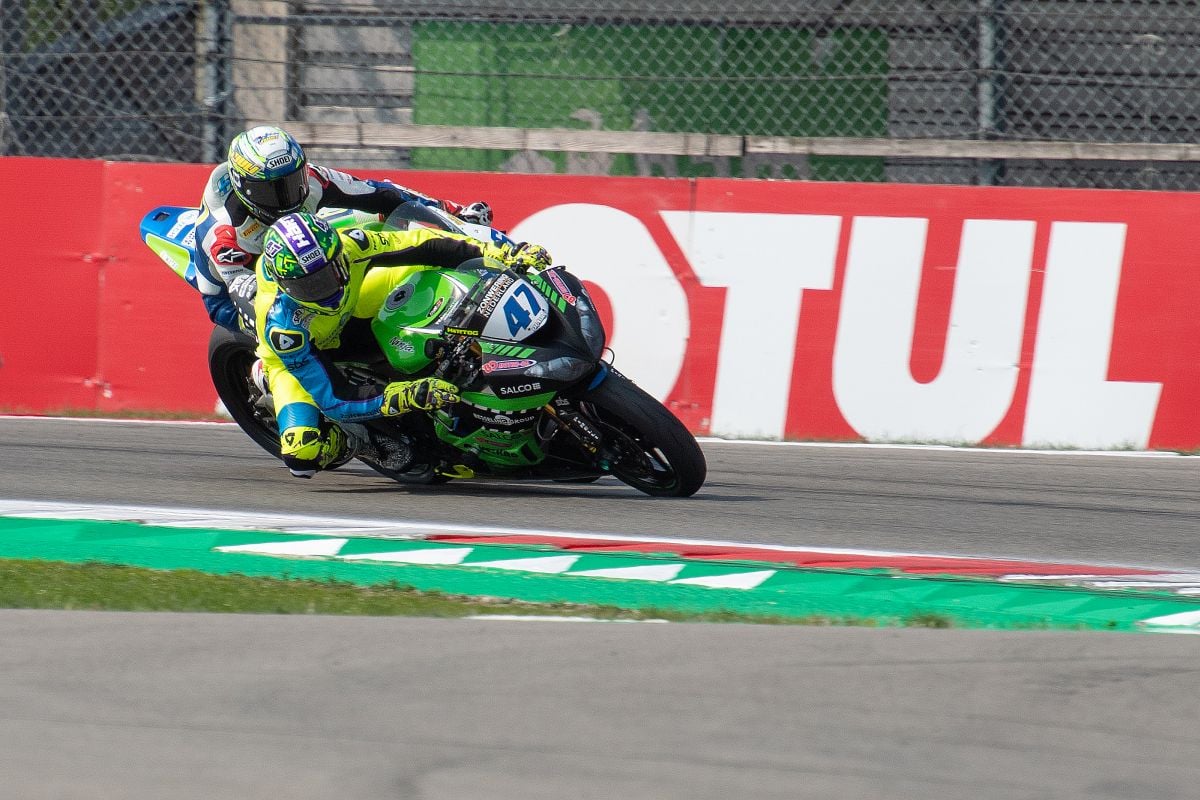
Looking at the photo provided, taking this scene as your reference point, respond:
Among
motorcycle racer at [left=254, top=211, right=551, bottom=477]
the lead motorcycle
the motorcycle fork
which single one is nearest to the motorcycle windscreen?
the lead motorcycle

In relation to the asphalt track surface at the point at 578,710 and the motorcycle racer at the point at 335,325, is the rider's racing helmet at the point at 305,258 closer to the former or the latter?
the motorcycle racer at the point at 335,325

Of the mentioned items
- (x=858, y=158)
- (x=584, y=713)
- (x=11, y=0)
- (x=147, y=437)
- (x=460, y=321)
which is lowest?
(x=147, y=437)

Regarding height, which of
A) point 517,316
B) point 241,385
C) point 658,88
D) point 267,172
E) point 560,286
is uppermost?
point 658,88

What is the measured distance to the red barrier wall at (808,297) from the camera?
8.67 metres

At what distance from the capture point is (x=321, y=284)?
6488mm

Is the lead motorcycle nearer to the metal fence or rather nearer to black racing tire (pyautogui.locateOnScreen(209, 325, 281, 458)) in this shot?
black racing tire (pyautogui.locateOnScreen(209, 325, 281, 458))

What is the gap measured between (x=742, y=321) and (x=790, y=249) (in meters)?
0.50

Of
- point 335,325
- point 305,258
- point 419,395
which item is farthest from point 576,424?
point 305,258

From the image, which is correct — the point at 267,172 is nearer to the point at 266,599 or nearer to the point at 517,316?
the point at 517,316

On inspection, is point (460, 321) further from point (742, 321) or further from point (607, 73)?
point (607, 73)

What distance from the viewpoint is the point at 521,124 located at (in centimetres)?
1116

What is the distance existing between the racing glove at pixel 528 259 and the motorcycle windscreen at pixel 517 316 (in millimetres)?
191

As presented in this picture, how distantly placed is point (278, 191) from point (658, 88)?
518cm

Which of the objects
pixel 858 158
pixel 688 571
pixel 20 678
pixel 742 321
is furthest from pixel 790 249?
pixel 20 678
